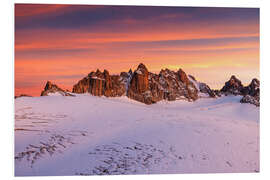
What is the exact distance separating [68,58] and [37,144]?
165 inches

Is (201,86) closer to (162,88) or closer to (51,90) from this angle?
(51,90)

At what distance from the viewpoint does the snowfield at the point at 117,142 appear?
1009 cm

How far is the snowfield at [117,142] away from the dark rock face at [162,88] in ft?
147

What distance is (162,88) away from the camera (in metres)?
67.4

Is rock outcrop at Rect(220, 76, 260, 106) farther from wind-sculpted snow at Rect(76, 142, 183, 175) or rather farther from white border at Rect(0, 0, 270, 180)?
wind-sculpted snow at Rect(76, 142, 183, 175)

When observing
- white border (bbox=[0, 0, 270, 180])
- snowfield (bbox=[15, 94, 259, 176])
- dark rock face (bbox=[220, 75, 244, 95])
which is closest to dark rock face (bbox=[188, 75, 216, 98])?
dark rock face (bbox=[220, 75, 244, 95])

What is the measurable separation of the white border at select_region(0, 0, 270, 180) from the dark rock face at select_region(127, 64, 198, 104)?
44.8 metres

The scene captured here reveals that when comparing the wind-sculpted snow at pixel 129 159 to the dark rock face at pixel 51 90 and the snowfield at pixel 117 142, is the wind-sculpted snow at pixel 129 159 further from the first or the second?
the dark rock face at pixel 51 90

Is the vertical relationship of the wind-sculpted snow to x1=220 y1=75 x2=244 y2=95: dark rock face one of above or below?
below

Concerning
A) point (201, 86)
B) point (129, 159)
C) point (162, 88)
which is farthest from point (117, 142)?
point (162, 88)

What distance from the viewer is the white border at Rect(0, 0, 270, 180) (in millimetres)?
10242

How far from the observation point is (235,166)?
420 inches
